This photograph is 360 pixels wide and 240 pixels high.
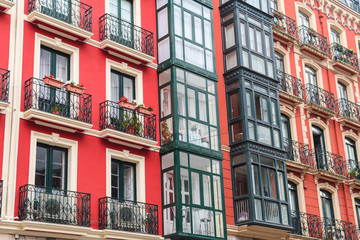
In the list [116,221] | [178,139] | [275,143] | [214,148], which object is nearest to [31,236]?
[116,221]

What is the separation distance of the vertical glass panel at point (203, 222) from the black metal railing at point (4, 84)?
8140 mm

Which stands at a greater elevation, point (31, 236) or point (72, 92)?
point (72, 92)

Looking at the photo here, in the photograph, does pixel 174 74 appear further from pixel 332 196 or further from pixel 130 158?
pixel 332 196

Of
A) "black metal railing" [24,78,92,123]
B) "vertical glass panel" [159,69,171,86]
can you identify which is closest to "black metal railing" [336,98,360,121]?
"vertical glass panel" [159,69,171,86]

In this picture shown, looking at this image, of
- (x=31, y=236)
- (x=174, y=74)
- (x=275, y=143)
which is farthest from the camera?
(x=275, y=143)

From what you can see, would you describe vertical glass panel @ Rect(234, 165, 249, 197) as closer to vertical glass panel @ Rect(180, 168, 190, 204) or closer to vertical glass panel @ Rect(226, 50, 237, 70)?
vertical glass panel @ Rect(180, 168, 190, 204)

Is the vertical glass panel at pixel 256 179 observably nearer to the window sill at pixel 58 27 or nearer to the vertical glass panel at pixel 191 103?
the vertical glass panel at pixel 191 103

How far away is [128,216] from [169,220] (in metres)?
1.91

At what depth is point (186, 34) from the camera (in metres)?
23.9

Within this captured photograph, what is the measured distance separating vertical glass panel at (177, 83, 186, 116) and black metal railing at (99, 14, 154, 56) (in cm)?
186

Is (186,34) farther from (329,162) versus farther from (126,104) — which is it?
(329,162)

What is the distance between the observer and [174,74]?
2264 centimetres

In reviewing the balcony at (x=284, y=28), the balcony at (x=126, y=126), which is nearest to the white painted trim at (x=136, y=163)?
the balcony at (x=126, y=126)

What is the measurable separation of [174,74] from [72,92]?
16.1 feet
